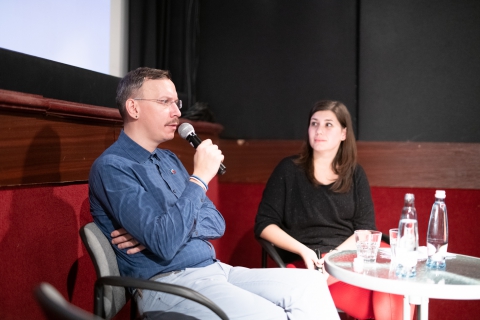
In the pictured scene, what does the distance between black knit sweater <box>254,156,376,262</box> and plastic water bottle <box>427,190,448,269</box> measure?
→ 80 centimetres

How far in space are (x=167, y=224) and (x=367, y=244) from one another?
817mm

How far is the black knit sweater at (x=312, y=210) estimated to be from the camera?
9.23 ft

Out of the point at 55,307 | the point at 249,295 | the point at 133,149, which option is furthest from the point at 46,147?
the point at 55,307

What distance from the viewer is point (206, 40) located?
381 cm

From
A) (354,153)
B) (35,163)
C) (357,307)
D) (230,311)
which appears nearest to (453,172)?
(354,153)

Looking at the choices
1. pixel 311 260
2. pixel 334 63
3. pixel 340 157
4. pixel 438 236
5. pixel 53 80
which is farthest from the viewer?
pixel 334 63

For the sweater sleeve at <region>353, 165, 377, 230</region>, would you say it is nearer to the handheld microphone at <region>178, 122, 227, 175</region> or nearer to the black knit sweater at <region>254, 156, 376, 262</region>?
the black knit sweater at <region>254, 156, 376, 262</region>

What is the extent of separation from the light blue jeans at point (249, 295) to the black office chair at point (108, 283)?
4.2 inches

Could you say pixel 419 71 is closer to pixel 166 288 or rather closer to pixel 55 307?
pixel 166 288

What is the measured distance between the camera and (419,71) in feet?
11.2

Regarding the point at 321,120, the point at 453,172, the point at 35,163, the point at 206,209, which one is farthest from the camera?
the point at 453,172

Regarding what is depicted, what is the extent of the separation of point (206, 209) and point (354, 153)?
1191 mm

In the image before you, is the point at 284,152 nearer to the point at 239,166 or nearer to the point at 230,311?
the point at 239,166

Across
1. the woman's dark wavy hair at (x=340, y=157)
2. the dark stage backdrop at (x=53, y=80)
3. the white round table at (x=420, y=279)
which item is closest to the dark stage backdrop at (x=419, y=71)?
the woman's dark wavy hair at (x=340, y=157)
